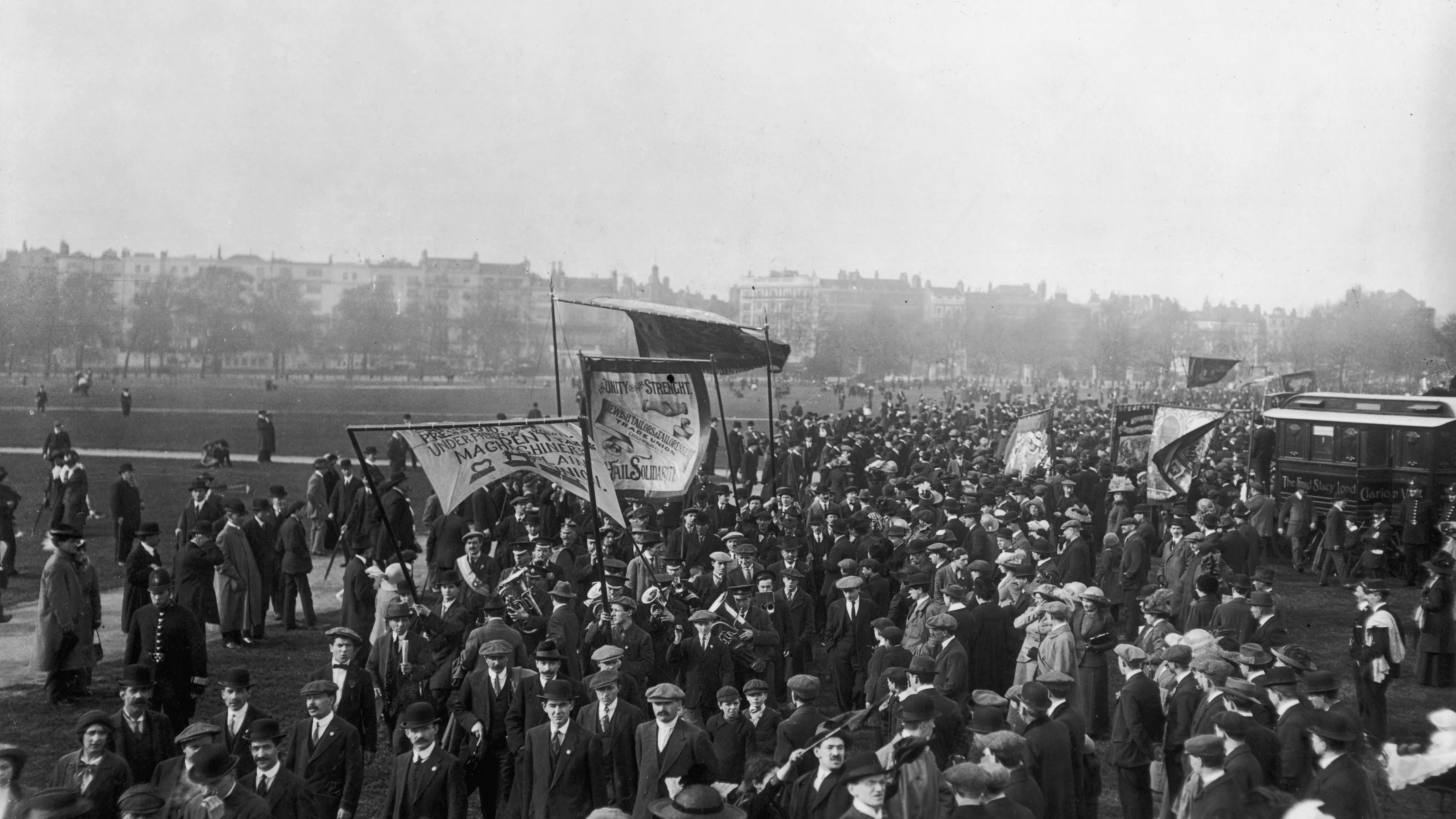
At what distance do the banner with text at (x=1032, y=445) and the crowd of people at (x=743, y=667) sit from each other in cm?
524

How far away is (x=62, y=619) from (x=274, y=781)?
17.6 feet

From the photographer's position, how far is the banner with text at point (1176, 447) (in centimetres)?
2033

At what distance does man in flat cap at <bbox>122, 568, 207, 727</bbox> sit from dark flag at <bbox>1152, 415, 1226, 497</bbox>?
55.1 ft

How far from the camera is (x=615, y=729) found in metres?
7.49

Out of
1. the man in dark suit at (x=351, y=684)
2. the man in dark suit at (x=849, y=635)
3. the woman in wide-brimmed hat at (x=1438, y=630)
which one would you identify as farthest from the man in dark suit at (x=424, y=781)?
the woman in wide-brimmed hat at (x=1438, y=630)

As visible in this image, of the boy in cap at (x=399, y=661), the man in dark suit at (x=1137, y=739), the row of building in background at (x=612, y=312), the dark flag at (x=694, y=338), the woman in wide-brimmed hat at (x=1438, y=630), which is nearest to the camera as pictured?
the man in dark suit at (x=1137, y=739)

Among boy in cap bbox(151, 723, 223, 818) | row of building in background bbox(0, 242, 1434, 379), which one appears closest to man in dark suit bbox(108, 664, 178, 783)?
boy in cap bbox(151, 723, 223, 818)

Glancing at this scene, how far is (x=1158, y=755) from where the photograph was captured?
9.63m

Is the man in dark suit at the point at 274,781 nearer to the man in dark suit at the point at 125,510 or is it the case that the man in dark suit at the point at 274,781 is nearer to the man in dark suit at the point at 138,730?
the man in dark suit at the point at 138,730

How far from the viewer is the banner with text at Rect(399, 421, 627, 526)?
998cm

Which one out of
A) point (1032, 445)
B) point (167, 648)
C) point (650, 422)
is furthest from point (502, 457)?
point (1032, 445)

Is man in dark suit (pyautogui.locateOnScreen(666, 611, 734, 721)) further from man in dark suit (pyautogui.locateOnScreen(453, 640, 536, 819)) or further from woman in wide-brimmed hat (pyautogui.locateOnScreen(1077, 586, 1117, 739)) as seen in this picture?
woman in wide-brimmed hat (pyautogui.locateOnScreen(1077, 586, 1117, 739))

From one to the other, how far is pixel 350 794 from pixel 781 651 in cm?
487

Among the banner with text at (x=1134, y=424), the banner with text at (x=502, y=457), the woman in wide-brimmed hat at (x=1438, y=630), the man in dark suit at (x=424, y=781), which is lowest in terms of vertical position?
the woman in wide-brimmed hat at (x=1438, y=630)
